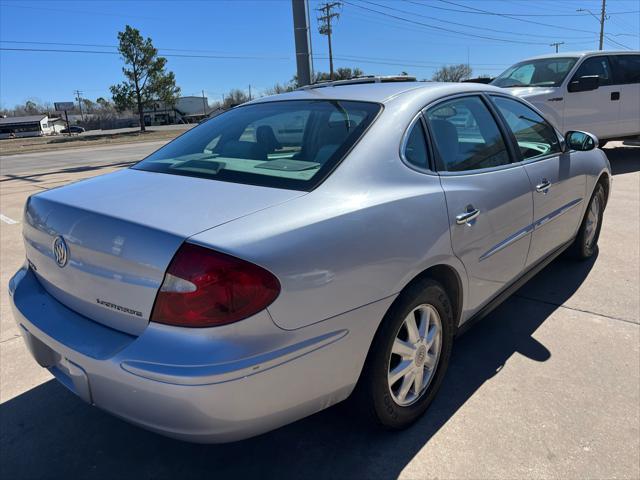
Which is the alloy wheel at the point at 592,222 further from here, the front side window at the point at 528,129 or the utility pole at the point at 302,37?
the utility pole at the point at 302,37

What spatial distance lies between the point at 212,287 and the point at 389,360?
35.2 inches

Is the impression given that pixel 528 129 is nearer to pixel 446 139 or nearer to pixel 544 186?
pixel 544 186

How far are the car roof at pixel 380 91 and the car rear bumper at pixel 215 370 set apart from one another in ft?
3.84

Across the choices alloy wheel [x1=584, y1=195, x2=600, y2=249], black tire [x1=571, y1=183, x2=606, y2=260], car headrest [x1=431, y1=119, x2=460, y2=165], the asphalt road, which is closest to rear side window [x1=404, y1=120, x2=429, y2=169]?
car headrest [x1=431, y1=119, x2=460, y2=165]

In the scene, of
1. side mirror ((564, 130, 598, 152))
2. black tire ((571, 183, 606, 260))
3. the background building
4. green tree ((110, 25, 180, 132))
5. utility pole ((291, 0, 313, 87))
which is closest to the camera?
side mirror ((564, 130, 598, 152))

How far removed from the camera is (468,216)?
2502 mm

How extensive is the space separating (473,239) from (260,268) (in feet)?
4.27

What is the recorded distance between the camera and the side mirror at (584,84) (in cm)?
820

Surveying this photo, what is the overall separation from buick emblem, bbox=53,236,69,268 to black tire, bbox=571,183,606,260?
3.80 meters

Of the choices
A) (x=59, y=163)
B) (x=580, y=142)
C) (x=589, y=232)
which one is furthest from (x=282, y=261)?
(x=59, y=163)

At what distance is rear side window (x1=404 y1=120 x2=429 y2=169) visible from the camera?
2.38m

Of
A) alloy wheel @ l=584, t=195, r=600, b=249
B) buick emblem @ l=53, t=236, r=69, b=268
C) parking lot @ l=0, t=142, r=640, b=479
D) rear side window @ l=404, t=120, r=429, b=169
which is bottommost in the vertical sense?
parking lot @ l=0, t=142, r=640, b=479

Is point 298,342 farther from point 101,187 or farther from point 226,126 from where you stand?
point 226,126

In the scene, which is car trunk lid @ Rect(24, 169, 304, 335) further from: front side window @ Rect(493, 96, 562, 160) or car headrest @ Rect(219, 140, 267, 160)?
front side window @ Rect(493, 96, 562, 160)
